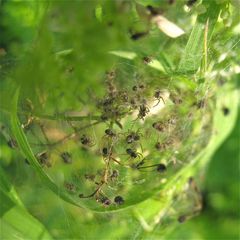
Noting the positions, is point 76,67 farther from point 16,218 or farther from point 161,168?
point 16,218

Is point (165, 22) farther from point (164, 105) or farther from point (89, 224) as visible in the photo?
point (89, 224)

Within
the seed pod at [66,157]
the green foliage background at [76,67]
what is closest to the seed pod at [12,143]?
the green foliage background at [76,67]

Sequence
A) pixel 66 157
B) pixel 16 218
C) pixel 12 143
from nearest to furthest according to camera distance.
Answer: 1. pixel 66 157
2. pixel 12 143
3. pixel 16 218

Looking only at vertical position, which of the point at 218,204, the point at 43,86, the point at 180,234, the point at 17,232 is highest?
the point at 43,86

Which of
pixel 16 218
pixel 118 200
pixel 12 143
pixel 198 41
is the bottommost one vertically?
pixel 16 218

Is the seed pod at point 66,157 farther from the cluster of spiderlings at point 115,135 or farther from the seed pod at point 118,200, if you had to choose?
the seed pod at point 118,200

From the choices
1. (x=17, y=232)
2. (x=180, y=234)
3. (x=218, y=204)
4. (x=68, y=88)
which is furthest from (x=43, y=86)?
(x=218, y=204)

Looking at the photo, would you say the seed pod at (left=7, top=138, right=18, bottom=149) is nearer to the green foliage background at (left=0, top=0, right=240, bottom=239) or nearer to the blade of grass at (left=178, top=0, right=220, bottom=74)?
the green foliage background at (left=0, top=0, right=240, bottom=239)

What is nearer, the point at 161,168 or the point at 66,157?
the point at 66,157

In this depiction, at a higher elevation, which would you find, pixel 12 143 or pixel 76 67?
pixel 76 67

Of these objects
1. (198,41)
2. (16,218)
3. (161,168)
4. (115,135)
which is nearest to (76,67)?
(115,135)
